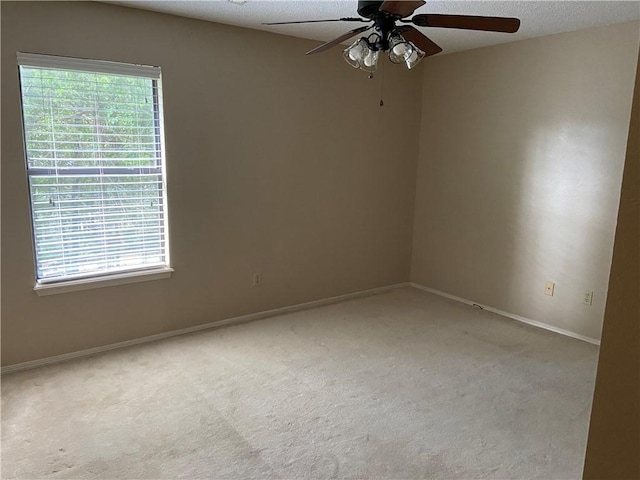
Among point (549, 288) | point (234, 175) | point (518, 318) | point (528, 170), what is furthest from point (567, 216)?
point (234, 175)

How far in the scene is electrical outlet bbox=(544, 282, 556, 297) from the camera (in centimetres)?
394

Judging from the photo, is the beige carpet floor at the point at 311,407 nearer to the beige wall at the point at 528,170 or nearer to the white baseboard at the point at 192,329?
the white baseboard at the point at 192,329

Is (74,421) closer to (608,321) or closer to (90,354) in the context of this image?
(90,354)

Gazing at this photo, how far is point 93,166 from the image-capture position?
321cm

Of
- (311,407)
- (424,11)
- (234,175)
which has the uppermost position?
(424,11)

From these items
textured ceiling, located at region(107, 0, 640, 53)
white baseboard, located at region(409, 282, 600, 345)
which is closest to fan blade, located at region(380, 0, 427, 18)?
textured ceiling, located at region(107, 0, 640, 53)

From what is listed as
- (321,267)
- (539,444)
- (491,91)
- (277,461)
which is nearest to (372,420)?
(277,461)

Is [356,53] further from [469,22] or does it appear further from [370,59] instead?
[469,22]

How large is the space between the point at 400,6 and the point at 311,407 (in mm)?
2103

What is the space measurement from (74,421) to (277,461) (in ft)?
3.80

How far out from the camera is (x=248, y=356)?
3.35 meters

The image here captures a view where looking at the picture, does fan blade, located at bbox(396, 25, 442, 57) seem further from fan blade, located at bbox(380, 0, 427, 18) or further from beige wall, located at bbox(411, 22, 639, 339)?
beige wall, located at bbox(411, 22, 639, 339)

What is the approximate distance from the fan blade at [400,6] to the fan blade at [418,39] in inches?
8.7

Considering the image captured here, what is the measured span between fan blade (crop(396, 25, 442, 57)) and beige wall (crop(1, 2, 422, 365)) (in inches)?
68.1
